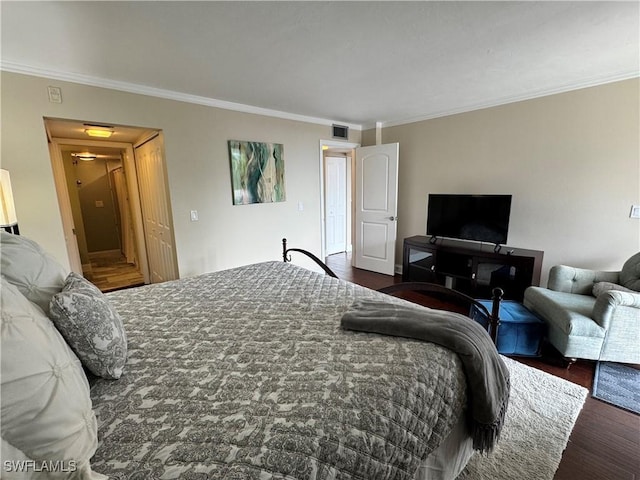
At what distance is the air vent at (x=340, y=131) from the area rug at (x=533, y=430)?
12.4 ft

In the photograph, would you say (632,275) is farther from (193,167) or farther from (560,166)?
(193,167)

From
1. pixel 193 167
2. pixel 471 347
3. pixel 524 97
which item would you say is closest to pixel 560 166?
pixel 524 97

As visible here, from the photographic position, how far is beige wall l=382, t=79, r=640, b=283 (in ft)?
9.11

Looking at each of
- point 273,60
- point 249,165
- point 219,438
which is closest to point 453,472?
point 219,438

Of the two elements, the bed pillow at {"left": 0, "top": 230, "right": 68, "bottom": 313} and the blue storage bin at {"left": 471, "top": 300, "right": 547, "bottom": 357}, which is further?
the blue storage bin at {"left": 471, "top": 300, "right": 547, "bottom": 357}

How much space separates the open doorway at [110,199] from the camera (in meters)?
3.29

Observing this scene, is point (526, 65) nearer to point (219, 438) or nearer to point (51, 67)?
point (219, 438)

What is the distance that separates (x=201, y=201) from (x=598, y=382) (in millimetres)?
3952

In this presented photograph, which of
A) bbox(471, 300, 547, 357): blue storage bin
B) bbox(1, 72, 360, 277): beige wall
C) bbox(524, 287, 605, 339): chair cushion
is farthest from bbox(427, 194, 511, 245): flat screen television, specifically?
bbox(1, 72, 360, 277): beige wall

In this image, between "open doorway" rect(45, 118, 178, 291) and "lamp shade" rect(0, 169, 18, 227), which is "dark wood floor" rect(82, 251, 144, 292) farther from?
"lamp shade" rect(0, 169, 18, 227)

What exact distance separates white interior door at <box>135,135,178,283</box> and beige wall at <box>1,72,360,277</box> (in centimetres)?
20

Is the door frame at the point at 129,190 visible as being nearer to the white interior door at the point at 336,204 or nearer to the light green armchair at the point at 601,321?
the white interior door at the point at 336,204

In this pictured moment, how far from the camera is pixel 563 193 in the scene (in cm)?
312

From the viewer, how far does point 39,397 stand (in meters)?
0.66
